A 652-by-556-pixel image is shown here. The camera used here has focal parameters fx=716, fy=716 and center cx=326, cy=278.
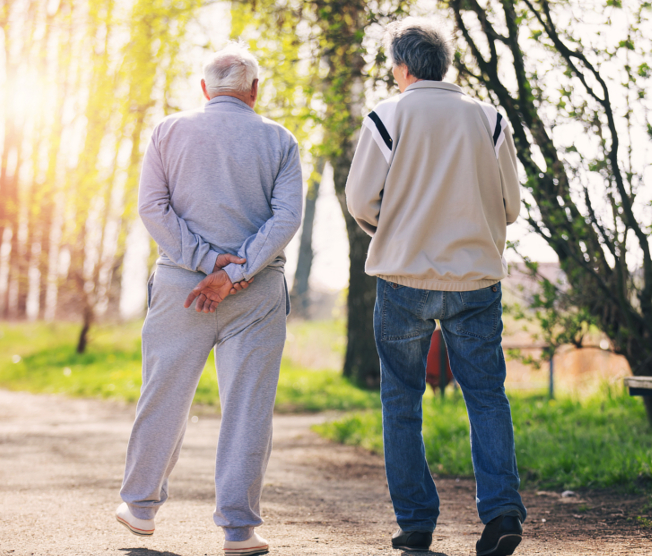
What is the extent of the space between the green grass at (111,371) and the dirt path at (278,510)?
3325 mm

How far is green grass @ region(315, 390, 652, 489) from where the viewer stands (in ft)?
14.5

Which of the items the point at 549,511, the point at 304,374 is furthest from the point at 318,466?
the point at 304,374

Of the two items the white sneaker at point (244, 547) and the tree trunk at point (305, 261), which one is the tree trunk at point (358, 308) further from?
the tree trunk at point (305, 261)

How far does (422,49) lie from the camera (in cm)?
292

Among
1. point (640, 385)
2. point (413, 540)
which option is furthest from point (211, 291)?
point (640, 385)

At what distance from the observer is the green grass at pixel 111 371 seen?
32.6 feet

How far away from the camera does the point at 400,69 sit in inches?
117

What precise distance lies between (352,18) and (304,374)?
631cm

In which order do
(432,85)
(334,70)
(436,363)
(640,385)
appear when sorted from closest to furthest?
1. (432,85)
2. (640,385)
3. (334,70)
4. (436,363)

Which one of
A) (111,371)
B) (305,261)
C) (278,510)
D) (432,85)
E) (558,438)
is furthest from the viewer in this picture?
(305,261)

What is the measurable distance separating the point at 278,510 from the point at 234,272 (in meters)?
1.69

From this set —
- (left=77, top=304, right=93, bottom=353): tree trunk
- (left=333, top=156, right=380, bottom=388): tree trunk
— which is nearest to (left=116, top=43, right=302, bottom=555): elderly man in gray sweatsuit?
(left=333, top=156, right=380, bottom=388): tree trunk

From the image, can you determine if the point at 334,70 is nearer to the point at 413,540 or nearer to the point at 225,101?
the point at 225,101

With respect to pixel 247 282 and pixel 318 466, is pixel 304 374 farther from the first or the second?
pixel 247 282
